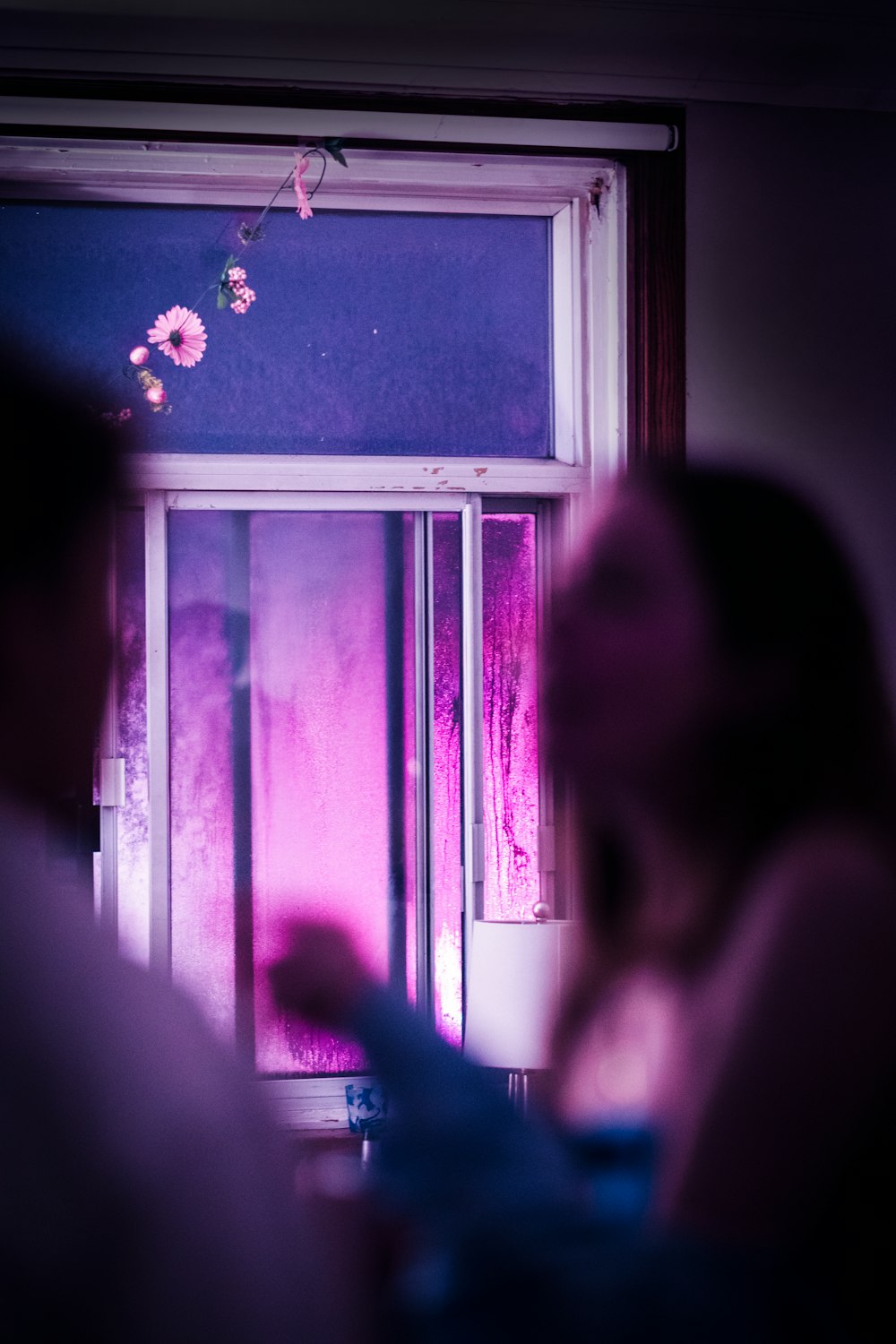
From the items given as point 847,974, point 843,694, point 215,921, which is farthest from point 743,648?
point 215,921

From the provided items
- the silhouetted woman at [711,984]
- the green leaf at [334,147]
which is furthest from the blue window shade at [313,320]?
the silhouetted woman at [711,984]

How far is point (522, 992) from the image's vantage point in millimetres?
1956

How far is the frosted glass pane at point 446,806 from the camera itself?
2.41 meters

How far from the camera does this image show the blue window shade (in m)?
2.28

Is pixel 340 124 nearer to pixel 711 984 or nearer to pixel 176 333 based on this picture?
pixel 176 333

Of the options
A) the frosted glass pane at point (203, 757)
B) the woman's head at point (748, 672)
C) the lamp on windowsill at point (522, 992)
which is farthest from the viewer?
the frosted glass pane at point (203, 757)

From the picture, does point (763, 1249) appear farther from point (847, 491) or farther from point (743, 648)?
point (847, 491)

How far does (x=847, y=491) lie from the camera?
7.69 feet

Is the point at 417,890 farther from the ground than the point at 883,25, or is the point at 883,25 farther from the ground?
the point at 883,25

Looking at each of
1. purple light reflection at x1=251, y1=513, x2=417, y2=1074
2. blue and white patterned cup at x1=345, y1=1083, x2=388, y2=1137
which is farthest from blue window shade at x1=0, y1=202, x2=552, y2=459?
blue and white patterned cup at x1=345, y1=1083, x2=388, y2=1137

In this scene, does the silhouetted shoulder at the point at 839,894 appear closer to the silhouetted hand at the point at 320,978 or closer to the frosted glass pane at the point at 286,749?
the silhouetted hand at the point at 320,978

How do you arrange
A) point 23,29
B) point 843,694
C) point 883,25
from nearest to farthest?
point 843,694 < point 23,29 < point 883,25

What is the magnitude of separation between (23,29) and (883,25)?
188cm

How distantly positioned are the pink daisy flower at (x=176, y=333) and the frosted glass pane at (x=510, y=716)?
2.68 feet
